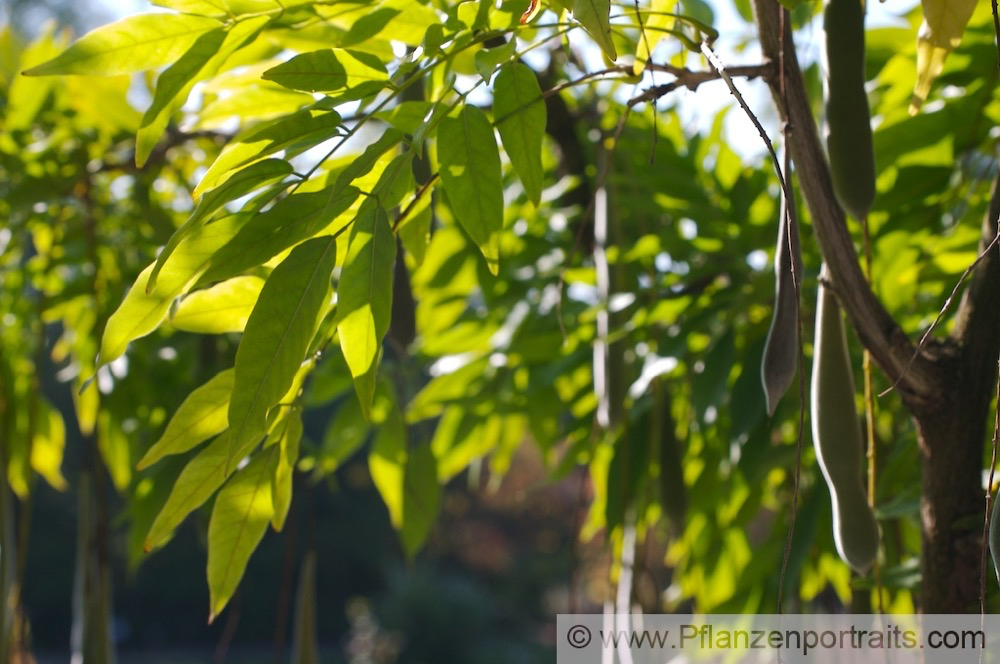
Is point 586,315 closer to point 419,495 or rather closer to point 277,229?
point 419,495

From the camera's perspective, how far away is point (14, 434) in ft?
4.36

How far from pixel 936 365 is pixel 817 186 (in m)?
0.15

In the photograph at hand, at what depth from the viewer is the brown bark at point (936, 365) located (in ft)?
1.81

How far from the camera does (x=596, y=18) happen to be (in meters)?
0.42

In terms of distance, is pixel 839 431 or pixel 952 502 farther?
pixel 952 502

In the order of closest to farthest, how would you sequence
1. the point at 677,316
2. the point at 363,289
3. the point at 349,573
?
the point at 363,289, the point at 677,316, the point at 349,573

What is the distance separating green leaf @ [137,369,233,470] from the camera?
54 centimetres

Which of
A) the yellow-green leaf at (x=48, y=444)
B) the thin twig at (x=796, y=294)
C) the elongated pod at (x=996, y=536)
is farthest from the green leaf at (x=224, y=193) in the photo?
the yellow-green leaf at (x=48, y=444)

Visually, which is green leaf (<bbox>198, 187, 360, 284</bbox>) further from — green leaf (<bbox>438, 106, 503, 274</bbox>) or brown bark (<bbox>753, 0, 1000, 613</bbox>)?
brown bark (<bbox>753, 0, 1000, 613</bbox>)

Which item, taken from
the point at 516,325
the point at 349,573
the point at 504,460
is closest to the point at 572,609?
the point at 516,325

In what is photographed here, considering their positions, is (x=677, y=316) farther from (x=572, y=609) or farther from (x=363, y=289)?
(x=363, y=289)

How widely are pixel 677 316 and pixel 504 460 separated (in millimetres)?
399

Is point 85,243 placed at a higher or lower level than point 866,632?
higher

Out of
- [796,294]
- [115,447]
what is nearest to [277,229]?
[796,294]
